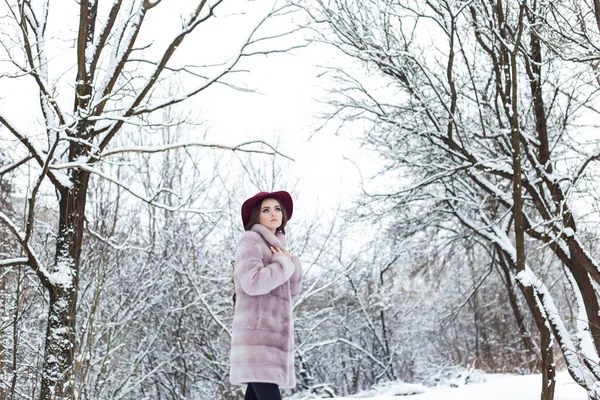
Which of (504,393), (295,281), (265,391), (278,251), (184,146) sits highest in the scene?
(184,146)

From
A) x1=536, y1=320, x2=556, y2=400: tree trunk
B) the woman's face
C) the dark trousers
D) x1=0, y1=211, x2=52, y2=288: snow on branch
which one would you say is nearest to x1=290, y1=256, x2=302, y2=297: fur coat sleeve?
the woman's face

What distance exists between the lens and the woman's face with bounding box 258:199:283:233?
328 cm

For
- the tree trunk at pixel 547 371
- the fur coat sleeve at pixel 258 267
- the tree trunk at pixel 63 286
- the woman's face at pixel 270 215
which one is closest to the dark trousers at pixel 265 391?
the fur coat sleeve at pixel 258 267

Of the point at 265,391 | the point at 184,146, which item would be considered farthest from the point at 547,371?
the point at 184,146

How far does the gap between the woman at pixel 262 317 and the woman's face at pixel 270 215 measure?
0.08m

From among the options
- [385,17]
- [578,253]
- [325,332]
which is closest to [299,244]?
[325,332]

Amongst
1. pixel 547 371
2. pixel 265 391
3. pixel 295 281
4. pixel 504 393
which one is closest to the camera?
pixel 265 391

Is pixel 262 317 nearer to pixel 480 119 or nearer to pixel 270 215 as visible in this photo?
pixel 270 215

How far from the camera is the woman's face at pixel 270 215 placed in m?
3.28

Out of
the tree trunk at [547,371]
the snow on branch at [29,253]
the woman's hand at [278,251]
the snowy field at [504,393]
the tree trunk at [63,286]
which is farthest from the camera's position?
the snowy field at [504,393]

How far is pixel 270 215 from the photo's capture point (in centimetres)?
328

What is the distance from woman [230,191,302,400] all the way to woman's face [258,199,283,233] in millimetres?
82

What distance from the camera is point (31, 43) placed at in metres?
4.72

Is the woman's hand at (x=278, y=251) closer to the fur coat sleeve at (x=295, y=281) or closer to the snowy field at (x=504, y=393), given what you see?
the fur coat sleeve at (x=295, y=281)
